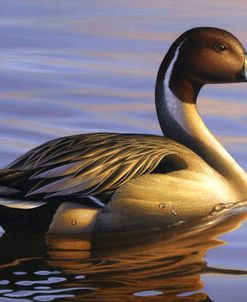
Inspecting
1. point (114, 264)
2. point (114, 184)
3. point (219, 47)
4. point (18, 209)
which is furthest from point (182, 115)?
point (114, 264)

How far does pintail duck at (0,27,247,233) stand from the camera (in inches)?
385

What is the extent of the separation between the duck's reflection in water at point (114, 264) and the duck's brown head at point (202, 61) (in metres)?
1.17

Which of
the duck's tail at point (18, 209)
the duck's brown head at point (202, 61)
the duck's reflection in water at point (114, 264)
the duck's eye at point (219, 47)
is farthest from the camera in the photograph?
the duck's eye at point (219, 47)

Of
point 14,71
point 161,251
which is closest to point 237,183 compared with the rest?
point 161,251

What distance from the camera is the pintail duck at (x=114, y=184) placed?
385 inches

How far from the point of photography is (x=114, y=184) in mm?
9945

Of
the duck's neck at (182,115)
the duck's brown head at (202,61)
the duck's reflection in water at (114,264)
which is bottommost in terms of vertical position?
the duck's reflection in water at (114,264)

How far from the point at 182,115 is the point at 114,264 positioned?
1.94 meters

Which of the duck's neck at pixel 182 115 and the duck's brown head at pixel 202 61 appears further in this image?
the duck's brown head at pixel 202 61

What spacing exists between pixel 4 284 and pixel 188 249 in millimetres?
1529

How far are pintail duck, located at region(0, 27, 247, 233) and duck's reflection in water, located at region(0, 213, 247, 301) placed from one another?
0.12 metres

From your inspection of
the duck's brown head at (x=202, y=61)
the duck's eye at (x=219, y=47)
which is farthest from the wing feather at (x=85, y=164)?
the duck's eye at (x=219, y=47)

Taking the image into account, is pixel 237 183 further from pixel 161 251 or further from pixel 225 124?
pixel 225 124

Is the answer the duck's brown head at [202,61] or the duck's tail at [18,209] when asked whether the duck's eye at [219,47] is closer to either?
the duck's brown head at [202,61]
